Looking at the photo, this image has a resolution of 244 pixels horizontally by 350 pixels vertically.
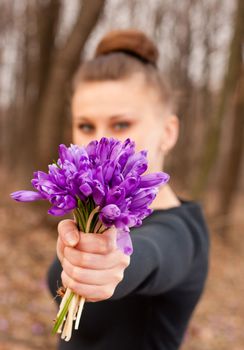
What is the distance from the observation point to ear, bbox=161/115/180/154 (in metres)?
2.07

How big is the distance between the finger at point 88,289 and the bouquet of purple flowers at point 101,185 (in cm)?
7

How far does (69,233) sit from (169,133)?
1.27 m

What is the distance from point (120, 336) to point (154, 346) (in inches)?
6.2

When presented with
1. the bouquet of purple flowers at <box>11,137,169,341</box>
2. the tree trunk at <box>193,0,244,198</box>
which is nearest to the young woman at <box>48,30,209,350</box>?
the bouquet of purple flowers at <box>11,137,169,341</box>

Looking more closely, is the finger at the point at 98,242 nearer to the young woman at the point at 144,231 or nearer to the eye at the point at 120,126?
the young woman at the point at 144,231

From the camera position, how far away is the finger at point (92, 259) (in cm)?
93

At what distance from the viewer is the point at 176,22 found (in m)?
17.5

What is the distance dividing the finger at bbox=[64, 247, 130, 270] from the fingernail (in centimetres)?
Result: 2

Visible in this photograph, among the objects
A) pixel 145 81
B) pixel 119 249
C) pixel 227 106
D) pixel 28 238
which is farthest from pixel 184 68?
pixel 119 249

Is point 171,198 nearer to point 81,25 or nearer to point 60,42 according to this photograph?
point 81,25

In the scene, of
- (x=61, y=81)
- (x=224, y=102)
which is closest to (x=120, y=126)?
(x=61, y=81)

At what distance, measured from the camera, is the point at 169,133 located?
211cm

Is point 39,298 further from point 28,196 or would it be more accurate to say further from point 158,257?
point 28,196

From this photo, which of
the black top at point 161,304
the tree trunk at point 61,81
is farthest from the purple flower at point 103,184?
the tree trunk at point 61,81
